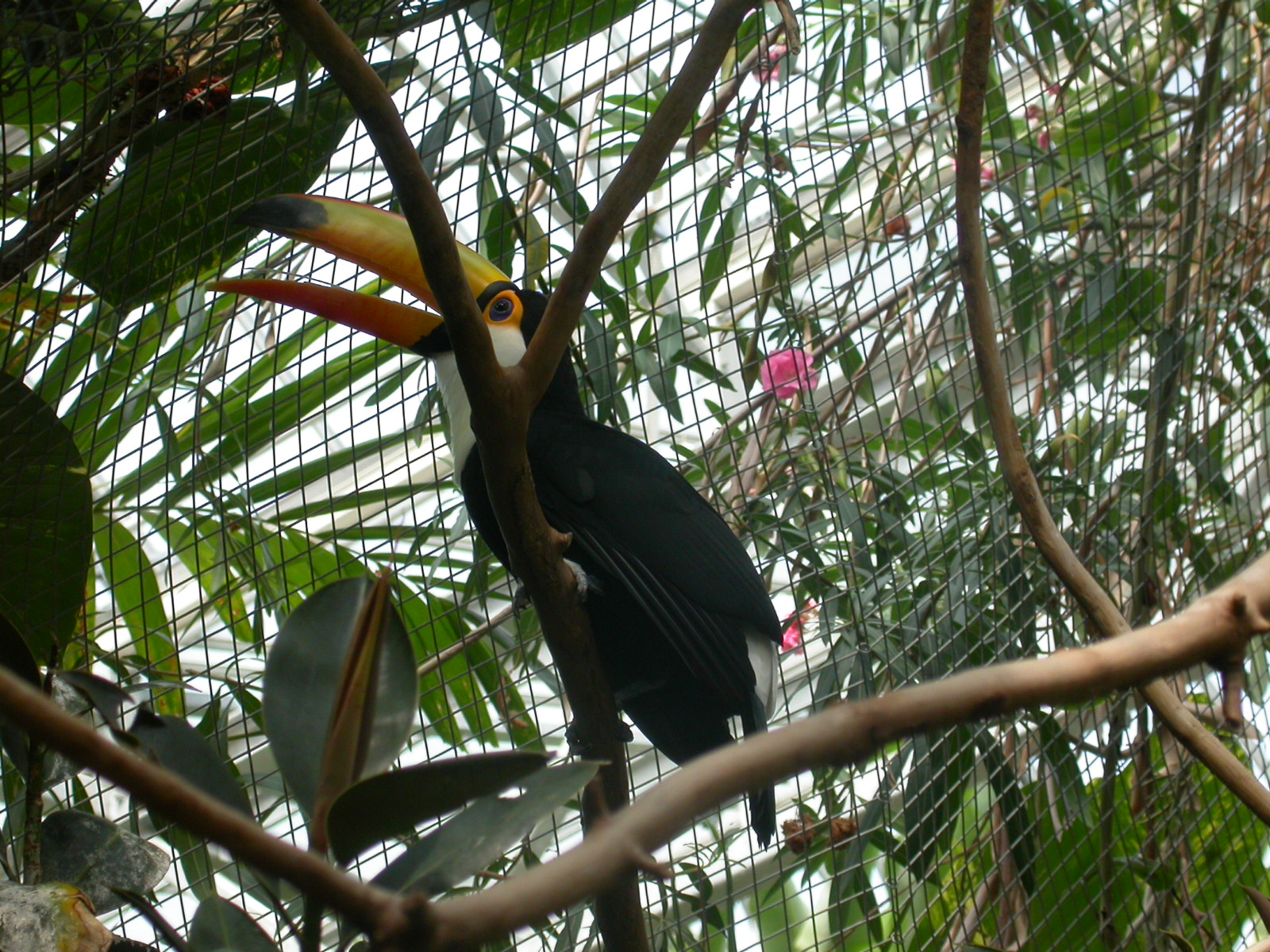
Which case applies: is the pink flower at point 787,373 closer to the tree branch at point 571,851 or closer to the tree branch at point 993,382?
the tree branch at point 993,382

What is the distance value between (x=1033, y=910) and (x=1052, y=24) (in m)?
0.99

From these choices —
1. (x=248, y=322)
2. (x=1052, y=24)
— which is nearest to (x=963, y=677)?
(x=1052, y=24)

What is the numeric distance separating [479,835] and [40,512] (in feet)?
2.45

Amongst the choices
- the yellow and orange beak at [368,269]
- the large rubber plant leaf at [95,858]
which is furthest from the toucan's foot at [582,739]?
the yellow and orange beak at [368,269]

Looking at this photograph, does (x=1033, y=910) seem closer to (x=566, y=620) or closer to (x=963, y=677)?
(x=566, y=620)

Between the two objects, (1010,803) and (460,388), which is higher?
(460,388)

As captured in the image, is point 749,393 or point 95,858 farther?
point 749,393

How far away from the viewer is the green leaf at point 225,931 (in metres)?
0.52

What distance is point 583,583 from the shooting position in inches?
33.4

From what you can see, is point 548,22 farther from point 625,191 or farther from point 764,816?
point 764,816

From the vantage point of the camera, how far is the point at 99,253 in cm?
110

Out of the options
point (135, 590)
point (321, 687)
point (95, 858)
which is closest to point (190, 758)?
point (321, 687)

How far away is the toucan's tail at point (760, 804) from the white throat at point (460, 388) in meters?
0.33

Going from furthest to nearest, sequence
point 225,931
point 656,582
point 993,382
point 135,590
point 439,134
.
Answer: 1. point 135,590
2. point 439,134
3. point 656,582
4. point 993,382
5. point 225,931
